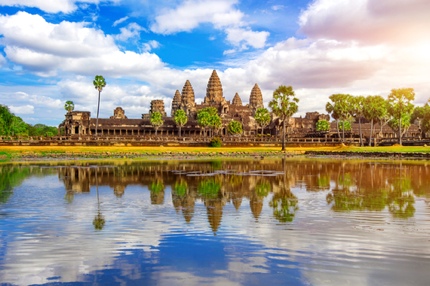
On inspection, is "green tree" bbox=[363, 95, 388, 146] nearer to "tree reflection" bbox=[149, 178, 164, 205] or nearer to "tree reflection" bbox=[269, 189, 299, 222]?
"tree reflection" bbox=[149, 178, 164, 205]

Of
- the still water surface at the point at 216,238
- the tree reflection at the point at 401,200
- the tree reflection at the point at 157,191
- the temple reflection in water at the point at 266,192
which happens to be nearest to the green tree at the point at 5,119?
the temple reflection in water at the point at 266,192

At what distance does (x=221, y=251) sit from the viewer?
34.2 ft

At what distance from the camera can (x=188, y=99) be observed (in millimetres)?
188125

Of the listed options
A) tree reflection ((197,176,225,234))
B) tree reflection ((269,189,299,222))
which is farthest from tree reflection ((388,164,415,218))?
tree reflection ((197,176,225,234))

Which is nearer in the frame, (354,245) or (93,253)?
(93,253)

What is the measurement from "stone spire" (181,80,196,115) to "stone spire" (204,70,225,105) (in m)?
6.41

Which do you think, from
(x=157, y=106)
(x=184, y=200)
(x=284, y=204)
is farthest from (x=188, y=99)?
(x=284, y=204)

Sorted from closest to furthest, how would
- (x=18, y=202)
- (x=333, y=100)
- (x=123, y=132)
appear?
(x=18, y=202)
(x=333, y=100)
(x=123, y=132)

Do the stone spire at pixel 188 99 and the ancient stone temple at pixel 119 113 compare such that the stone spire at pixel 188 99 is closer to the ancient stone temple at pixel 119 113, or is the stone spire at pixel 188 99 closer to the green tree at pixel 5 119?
the ancient stone temple at pixel 119 113

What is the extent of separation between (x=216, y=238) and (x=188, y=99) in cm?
17811

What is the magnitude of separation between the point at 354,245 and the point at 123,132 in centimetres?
14010

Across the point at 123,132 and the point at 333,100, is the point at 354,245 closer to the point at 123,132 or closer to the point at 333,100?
the point at 333,100

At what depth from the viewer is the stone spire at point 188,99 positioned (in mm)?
184625

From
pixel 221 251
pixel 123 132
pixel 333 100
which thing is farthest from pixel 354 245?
pixel 123 132
